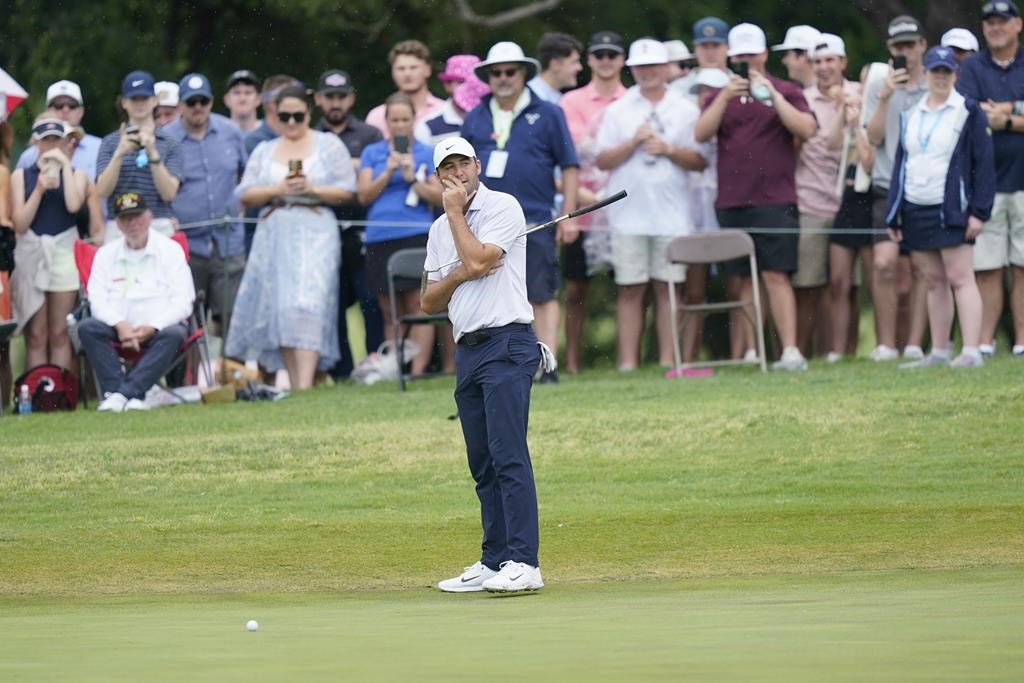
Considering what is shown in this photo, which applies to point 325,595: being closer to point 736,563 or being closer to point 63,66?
point 736,563

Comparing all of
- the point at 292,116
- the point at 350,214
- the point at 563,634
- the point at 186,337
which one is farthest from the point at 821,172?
the point at 563,634

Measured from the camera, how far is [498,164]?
15812mm

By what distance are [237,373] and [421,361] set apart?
1.67 metres

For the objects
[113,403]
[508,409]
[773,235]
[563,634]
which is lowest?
[563,634]

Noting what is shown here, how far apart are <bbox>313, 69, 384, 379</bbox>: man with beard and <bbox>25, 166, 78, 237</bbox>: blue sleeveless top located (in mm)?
2289

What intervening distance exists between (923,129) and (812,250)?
2191mm

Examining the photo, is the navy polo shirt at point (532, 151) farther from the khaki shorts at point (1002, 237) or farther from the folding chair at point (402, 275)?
the khaki shorts at point (1002, 237)

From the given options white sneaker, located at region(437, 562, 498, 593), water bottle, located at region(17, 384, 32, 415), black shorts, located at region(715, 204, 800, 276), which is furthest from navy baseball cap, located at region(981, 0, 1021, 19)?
white sneaker, located at region(437, 562, 498, 593)

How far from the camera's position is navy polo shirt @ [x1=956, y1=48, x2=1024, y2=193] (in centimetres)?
1577

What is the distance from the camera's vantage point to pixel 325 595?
9.17 metres

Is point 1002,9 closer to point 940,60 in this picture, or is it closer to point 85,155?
point 940,60

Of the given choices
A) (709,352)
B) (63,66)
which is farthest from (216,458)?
(63,66)

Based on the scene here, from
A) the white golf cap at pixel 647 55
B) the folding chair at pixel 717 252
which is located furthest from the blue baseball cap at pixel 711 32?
the folding chair at pixel 717 252

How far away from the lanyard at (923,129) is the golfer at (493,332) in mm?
6493
